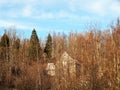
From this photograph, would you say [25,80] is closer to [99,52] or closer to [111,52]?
[99,52]

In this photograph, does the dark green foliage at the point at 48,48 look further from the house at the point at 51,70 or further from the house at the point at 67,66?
the house at the point at 67,66

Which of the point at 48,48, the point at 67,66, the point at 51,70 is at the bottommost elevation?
the point at 51,70

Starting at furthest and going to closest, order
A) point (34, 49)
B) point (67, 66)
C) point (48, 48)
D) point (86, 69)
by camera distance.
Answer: point (48, 48) < point (34, 49) < point (67, 66) < point (86, 69)

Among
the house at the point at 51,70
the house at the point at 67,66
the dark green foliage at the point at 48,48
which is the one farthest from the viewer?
the dark green foliage at the point at 48,48

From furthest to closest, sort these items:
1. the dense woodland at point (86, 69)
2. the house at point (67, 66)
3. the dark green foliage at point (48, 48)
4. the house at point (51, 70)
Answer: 1. the dark green foliage at point (48, 48)
2. the house at point (51, 70)
3. the house at point (67, 66)
4. the dense woodland at point (86, 69)

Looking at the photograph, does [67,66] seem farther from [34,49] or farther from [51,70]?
[34,49]

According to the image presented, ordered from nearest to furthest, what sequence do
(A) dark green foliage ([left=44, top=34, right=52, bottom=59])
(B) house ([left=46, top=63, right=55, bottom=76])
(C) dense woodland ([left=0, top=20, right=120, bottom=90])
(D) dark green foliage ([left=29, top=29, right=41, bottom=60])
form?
(C) dense woodland ([left=0, top=20, right=120, bottom=90]) → (B) house ([left=46, top=63, right=55, bottom=76]) → (D) dark green foliage ([left=29, top=29, right=41, bottom=60]) → (A) dark green foliage ([left=44, top=34, right=52, bottom=59])

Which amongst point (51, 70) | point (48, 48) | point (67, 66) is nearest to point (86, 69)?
Answer: point (67, 66)

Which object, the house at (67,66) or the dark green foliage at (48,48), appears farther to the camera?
the dark green foliage at (48,48)

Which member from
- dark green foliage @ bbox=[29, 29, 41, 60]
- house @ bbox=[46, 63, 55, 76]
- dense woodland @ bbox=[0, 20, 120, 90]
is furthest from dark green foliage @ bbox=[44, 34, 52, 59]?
house @ bbox=[46, 63, 55, 76]

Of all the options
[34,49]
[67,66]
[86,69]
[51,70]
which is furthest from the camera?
[34,49]

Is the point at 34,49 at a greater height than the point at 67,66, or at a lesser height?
greater

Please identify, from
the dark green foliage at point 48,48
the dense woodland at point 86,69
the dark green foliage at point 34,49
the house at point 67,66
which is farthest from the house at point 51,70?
the dark green foliage at point 48,48

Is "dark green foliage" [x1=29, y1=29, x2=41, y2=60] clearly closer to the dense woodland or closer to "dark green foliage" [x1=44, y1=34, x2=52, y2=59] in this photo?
"dark green foliage" [x1=44, y1=34, x2=52, y2=59]
